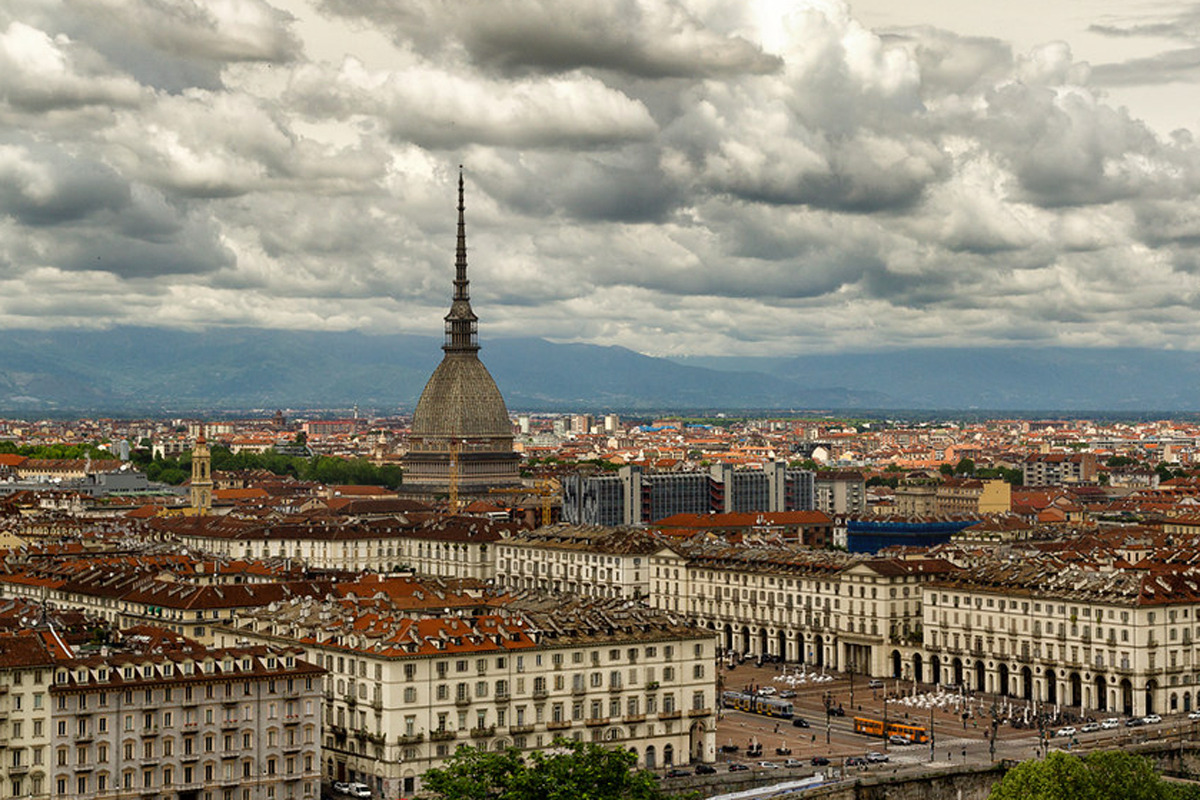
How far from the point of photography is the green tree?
212 ft

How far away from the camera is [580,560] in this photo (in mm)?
135375

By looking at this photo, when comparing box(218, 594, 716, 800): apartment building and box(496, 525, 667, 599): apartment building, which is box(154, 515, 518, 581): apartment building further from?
box(218, 594, 716, 800): apartment building

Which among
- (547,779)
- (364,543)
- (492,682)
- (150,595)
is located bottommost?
(547,779)

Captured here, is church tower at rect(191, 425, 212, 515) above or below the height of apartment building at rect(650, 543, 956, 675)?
above

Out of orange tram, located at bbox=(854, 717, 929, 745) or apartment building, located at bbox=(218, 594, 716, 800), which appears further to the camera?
orange tram, located at bbox=(854, 717, 929, 745)

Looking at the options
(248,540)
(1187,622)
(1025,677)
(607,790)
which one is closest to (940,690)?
(1025,677)

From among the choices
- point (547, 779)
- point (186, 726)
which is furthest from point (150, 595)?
point (547, 779)

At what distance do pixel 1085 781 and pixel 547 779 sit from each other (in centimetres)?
1894

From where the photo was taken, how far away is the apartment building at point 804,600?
115000mm

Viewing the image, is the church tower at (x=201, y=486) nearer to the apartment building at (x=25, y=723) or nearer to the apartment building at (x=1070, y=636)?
the apartment building at (x=1070, y=636)

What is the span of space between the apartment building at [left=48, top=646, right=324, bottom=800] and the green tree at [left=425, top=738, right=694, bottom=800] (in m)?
7.22

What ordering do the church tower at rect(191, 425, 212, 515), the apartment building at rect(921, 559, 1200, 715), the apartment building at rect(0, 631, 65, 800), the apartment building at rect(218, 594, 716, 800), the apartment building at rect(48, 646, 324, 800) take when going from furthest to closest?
the church tower at rect(191, 425, 212, 515)
the apartment building at rect(921, 559, 1200, 715)
the apartment building at rect(218, 594, 716, 800)
the apartment building at rect(48, 646, 324, 800)
the apartment building at rect(0, 631, 65, 800)

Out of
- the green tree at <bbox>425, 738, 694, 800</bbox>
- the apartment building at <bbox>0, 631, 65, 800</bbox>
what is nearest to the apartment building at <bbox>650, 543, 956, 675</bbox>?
the green tree at <bbox>425, 738, 694, 800</bbox>

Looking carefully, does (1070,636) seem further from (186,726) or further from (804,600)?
(186,726)
